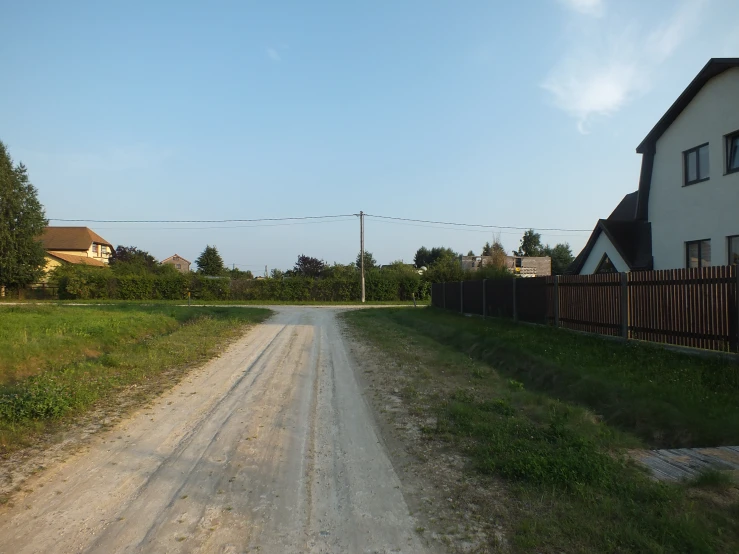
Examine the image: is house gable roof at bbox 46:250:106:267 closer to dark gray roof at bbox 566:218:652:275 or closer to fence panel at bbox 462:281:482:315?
fence panel at bbox 462:281:482:315

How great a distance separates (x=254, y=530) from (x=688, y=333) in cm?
883

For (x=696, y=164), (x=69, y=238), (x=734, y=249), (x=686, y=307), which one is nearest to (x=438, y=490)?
(x=686, y=307)

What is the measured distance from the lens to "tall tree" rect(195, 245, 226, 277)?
294 feet

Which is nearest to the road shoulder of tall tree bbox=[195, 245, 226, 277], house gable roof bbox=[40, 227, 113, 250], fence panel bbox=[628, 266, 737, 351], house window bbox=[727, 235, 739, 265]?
fence panel bbox=[628, 266, 737, 351]

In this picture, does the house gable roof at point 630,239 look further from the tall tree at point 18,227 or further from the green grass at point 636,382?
the tall tree at point 18,227

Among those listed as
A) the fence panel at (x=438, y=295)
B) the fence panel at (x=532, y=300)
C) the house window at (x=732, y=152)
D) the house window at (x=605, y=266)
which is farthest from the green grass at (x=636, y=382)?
the fence panel at (x=438, y=295)

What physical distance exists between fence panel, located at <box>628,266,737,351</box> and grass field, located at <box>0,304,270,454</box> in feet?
32.7

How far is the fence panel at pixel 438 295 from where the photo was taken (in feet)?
96.5

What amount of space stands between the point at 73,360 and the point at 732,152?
17.9 m

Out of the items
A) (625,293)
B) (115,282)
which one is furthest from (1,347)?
(115,282)

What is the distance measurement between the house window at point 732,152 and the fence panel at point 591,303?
5.48 m

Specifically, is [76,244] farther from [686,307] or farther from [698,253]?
[686,307]

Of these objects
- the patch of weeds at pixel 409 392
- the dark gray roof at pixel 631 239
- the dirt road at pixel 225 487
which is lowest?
the dirt road at pixel 225 487

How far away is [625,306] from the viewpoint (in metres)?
11.1
